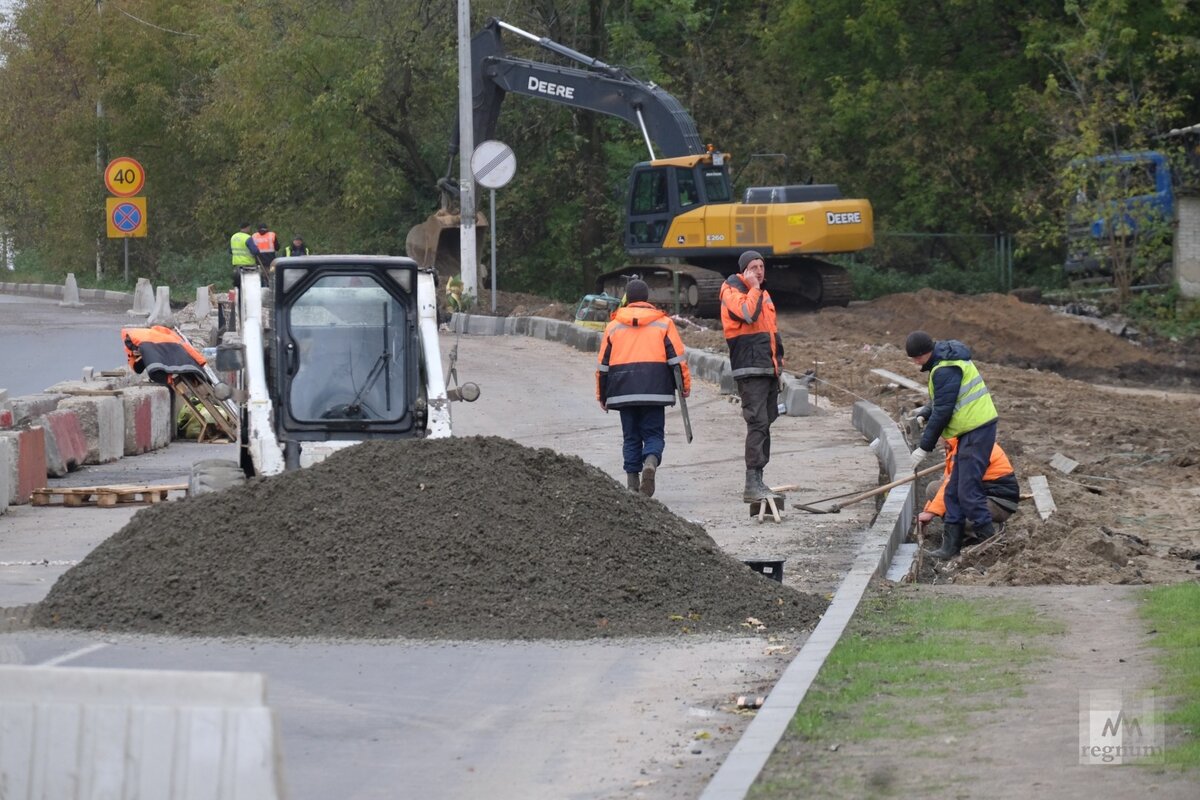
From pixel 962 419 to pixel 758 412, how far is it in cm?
227

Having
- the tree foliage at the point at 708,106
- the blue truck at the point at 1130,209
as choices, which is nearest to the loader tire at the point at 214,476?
the blue truck at the point at 1130,209

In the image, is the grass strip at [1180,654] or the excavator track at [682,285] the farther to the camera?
the excavator track at [682,285]

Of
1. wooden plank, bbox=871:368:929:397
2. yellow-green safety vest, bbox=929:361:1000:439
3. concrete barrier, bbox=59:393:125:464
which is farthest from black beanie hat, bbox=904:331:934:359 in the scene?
wooden plank, bbox=871:368:929:397

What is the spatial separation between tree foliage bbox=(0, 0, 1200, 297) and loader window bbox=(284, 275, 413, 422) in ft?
82.5

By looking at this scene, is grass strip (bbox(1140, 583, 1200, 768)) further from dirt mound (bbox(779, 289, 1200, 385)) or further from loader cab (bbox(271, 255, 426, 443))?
dirt mound (bbox(779, 289, 1200, 385))

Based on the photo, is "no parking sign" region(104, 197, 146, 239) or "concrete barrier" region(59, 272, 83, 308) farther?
"concrete barrier" region(59, 272, 83, 308)

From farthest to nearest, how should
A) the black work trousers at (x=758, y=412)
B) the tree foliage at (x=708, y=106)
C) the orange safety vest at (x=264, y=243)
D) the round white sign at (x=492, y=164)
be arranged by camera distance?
the tree foliage at (x=708, y=106) → the orange safety vest at (x=264, y=243) → the round white sign at (x=492, y=164) → the black work trousers at (x=758, y=412)

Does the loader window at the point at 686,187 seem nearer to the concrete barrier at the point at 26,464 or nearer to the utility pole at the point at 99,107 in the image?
the concrete barrier at the point at 26,464

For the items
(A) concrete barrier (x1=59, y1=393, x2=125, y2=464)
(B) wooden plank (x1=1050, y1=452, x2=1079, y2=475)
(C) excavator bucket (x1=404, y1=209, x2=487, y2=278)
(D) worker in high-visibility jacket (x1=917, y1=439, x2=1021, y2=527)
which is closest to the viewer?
(D) worker in high-visibility jacket (x1=917, y1=439, x2=1021, y2=527)

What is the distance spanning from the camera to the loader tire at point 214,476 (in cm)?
1255

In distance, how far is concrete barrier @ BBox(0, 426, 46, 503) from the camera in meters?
14.3

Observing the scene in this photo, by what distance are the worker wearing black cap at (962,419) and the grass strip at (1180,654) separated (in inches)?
→ 93.8

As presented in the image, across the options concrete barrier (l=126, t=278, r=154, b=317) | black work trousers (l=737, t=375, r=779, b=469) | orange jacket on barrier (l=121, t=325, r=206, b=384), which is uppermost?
concrete barrier (l=126, t=278, r=154, b=317)

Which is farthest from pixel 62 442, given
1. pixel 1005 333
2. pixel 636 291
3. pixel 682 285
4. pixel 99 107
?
pixel 99 107
